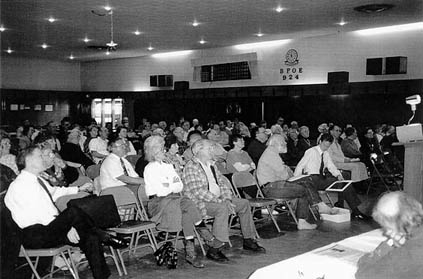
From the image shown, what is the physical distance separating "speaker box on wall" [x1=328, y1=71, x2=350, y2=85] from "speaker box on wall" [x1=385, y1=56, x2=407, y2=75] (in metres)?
A: 1.30

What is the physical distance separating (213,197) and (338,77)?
32.0ft

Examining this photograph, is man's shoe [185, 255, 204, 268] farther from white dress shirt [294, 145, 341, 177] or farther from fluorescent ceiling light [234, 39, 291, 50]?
fluorescent ceiling light [234, 39, 291, 50]

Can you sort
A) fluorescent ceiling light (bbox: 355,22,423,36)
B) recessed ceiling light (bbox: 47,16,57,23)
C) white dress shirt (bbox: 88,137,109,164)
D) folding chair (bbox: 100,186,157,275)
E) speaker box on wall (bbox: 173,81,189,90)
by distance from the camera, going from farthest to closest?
speaker box on wall (bbox: 173,81,189,90), fluorescent ceiling light (bbox: 355,22,423,36), recessed ceiling light (bbox: 47,16,57,23), white dress shirt (bbox: 88,137,109,164), folding chair (bbox: 100,186,157,275)

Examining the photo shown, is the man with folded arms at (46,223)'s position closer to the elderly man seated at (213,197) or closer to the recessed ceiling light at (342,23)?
the elderly man seated at (213,197)

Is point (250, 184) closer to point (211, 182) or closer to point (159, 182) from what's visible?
point (211, 182)

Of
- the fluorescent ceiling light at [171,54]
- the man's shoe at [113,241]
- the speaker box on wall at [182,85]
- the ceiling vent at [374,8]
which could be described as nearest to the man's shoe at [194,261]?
the man's shoe at [113,241]

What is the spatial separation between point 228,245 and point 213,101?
12412 millimetres

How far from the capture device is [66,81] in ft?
74.2

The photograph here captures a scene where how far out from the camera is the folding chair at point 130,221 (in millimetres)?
4996

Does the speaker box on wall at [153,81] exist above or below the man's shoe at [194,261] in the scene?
above

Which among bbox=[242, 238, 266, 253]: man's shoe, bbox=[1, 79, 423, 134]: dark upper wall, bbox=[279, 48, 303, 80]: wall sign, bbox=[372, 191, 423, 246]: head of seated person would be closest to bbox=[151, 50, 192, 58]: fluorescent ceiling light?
bbox=[1, 79, 423, 134]: dark upper wall

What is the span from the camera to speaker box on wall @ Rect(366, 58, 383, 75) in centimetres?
1354

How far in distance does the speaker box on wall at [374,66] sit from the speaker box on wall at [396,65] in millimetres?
211

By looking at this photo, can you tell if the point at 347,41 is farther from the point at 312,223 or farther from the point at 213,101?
the point at 312,223
